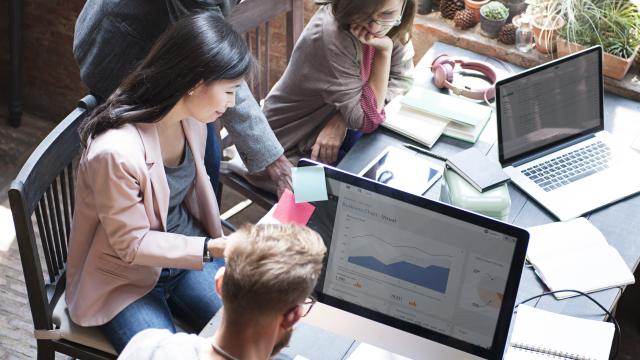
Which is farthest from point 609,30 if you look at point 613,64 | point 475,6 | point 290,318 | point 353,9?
point 290,318

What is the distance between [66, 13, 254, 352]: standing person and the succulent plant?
4.08 ft

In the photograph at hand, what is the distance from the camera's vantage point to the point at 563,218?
231 cm

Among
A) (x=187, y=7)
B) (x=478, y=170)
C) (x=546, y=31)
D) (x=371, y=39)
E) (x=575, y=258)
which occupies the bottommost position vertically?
(x=575, y=258)

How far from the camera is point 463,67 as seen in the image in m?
2.87

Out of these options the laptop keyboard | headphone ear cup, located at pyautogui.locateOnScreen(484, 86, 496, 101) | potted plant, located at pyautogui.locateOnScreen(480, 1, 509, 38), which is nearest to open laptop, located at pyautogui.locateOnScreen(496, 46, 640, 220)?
the laptop keyboard

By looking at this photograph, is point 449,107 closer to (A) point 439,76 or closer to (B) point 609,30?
(A) point 439,76

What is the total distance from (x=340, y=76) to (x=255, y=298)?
1.26m

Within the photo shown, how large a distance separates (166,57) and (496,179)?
2.79 feet

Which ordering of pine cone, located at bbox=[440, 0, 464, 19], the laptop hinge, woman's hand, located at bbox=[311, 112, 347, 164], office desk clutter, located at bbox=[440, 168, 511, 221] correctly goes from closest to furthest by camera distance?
office desk clutter, located at bbox=[440, 168, 511, 221]
the laptop hinge
woman's hand, located at bbox=[311, 112, 347, 164]
pine cone, located at bbox=[440, 0, 464, 19]

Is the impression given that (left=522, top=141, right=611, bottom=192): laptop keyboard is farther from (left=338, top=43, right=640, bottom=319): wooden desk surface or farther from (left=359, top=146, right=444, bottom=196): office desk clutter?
(left=359, top=146, right=444, bottom=196): office desk clutter

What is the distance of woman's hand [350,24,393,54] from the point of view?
256cm

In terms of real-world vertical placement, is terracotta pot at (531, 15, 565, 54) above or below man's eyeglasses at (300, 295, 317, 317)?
below

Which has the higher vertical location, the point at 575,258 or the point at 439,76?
the point at 439,76

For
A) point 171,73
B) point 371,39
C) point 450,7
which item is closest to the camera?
point 171,73
